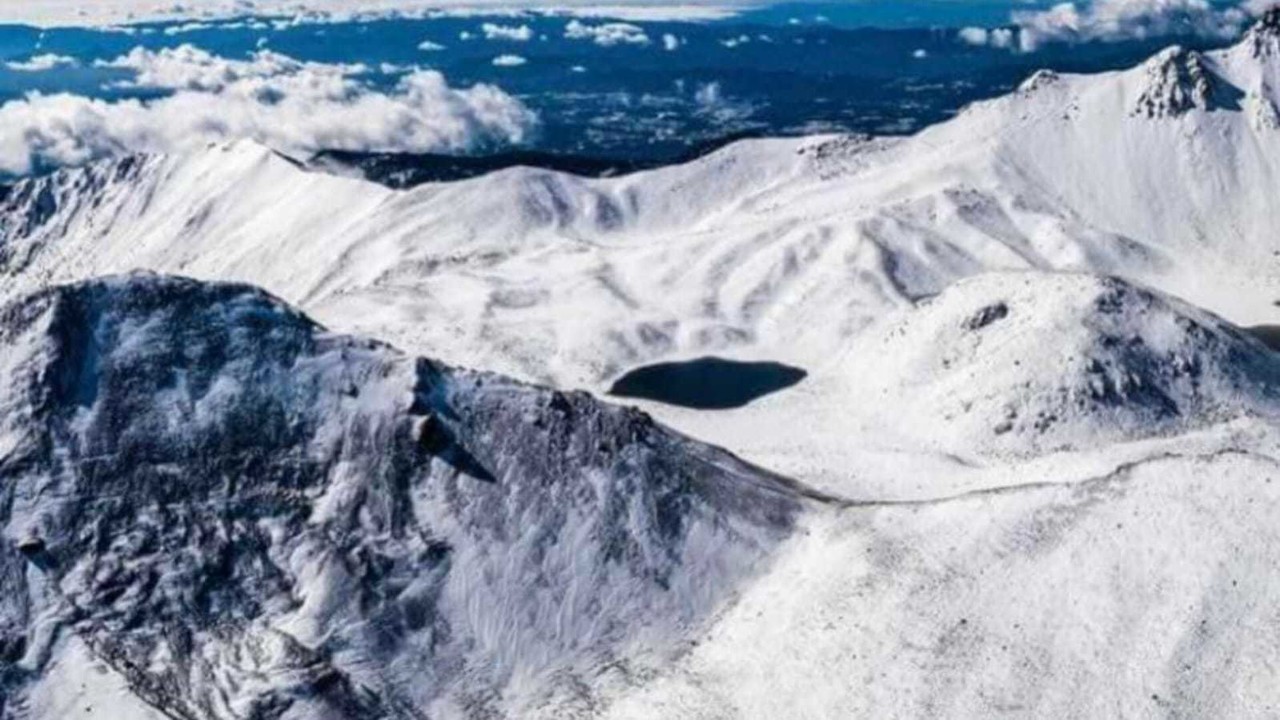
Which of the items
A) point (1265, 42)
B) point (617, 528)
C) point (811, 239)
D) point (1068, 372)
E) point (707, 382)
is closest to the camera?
point (617, 528)

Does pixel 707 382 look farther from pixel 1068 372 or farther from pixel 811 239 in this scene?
pixel 811 239

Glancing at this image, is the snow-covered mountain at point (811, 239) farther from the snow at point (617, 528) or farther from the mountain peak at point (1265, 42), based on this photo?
the snow at point (617, 528)

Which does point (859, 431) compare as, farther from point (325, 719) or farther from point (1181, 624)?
point (325, 719)

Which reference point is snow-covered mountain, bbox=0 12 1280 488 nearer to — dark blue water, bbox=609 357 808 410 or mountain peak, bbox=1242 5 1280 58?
mountain peak, bbox=1242 5 1280 58

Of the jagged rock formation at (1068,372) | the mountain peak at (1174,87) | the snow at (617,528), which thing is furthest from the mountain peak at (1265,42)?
the snow at (617,528)

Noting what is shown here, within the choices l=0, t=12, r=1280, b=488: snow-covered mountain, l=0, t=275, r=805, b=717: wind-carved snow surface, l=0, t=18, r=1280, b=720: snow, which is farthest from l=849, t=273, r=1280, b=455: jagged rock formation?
l=0, t=275, r=805, b=717: wind-carved snow surface

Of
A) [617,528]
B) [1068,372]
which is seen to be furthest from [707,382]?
[617,528]
